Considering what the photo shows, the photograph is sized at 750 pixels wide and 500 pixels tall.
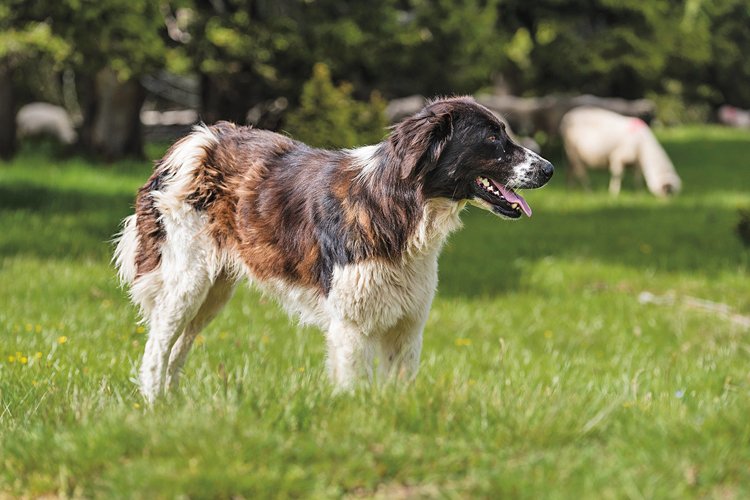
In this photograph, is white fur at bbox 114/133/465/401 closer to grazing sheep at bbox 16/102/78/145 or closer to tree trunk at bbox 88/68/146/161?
tree trunk at bbox 88/68/146/161

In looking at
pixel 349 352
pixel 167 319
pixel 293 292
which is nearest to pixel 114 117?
pixel 167 319

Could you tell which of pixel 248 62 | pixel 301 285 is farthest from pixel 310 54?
pixel 301 285

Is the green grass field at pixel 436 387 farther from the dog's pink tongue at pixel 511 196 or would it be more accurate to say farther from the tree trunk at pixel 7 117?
the tree trunk at pixel 7 117

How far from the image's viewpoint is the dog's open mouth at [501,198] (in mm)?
4535

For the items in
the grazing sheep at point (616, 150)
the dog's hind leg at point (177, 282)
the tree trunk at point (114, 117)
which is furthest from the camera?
the grazing sheep at point (616, 150)

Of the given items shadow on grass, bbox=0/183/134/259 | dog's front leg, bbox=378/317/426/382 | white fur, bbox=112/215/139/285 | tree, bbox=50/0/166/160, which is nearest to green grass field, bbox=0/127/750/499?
shadow on grass, bbox=0/183/134/259

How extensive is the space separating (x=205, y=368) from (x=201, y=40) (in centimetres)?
1093

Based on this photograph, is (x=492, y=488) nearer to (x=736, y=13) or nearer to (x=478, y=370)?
(x=478, y=370)

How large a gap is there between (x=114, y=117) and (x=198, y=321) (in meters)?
11.4

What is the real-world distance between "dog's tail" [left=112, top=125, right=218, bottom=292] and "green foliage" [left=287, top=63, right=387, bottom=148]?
Answer: 718cm

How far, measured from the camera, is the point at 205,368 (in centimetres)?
563

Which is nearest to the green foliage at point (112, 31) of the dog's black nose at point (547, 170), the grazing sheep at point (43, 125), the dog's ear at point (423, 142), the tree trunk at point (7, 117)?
the tree trunk at point (7, 117)

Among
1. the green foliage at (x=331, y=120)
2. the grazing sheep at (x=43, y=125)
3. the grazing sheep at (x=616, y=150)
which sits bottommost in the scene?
the grazing sheep at (x=43, y=125)

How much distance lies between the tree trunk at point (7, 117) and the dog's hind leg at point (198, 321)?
10919 millimetres
